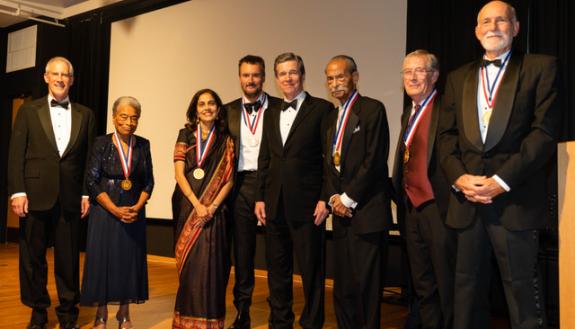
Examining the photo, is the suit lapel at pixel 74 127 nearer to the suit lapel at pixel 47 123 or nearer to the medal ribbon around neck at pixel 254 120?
the suit lapel at pixel 47 123

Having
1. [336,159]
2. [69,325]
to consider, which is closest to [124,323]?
[69,325]

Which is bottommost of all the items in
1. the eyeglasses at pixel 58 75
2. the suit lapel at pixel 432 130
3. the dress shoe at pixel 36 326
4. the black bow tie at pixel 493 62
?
the dress shoe at pixel 36 326

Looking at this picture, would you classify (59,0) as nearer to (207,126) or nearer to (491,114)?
(207,126)

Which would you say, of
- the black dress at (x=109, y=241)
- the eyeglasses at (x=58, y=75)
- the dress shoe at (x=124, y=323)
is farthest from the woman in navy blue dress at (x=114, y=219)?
the eyeglasses at (x=58, y=75)

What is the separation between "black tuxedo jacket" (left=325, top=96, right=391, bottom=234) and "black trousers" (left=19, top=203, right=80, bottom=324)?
1657 millimetres

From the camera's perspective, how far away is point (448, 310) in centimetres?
280

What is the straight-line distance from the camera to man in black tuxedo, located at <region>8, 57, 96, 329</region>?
348 cm

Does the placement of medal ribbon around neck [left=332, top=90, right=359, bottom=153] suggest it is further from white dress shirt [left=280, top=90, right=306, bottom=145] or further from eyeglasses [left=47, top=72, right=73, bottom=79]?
eyeglasses [left=47, top=72, right=73, bottom=79]

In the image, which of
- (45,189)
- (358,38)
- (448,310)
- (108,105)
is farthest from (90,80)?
(448,310)

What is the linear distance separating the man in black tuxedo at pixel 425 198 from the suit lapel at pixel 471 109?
0.32 m

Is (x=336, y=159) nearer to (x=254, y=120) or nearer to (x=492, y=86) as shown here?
(x=254, y=120)

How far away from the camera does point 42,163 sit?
3.52 m

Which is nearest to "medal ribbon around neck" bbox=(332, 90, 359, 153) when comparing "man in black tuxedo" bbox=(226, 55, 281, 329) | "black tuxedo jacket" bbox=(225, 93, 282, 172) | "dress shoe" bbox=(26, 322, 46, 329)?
"man in black tuxedo" bbox=(226, 55, 281, 329)

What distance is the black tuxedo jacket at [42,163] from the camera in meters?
3.48
